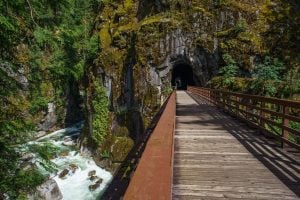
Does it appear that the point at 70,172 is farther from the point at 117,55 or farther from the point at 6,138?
the point at 6,138

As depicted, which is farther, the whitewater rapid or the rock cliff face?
the rock cliff face

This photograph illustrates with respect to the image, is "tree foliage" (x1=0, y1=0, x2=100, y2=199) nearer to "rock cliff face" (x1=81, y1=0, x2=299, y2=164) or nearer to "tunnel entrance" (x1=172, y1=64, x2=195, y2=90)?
"rock cliff face" (x1=81, y1=0, x2=299, y2=164)

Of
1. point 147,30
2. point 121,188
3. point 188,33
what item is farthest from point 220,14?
point 121,188

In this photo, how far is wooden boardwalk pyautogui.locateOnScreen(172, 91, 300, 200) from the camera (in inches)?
181

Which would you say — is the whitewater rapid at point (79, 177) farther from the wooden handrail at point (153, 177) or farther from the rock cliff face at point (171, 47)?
the wooden handrail at point (153, 177)

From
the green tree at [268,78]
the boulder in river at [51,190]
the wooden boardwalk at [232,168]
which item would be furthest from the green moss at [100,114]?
the wooden boardwalk at [232,168]

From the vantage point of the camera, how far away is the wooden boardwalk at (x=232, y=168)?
460cm

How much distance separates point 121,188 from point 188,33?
3202 centimetres

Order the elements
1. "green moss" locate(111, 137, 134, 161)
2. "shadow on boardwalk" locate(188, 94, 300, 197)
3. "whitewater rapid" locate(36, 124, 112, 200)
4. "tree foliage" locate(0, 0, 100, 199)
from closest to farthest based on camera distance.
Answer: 1. "shadow on boardwalk" locate(188, 94, 300, 197)
2. "tree foliage" locate(0, 0, 100, 199)
3. "whitewater rapid" locate(36, 124, 112, 200)
4. "green moss" locate(111, 137, 134, 161)

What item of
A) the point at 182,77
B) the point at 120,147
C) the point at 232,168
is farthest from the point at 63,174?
the point at 182,77

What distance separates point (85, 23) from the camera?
5497 cm

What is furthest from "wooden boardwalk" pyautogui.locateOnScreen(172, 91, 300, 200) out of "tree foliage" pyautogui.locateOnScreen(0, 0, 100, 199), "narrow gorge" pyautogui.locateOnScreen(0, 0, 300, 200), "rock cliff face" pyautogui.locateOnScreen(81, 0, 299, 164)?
"rock cliff face" pyautogui.locateOnScreen(81, 0, 299, 164)

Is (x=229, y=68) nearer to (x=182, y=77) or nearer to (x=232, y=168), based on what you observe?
(x=232, y=168)

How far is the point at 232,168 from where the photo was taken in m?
5.84
